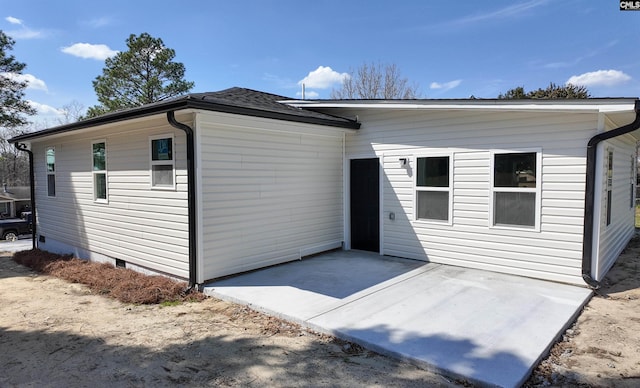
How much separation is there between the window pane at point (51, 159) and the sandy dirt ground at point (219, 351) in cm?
485

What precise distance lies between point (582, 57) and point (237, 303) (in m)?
19.3

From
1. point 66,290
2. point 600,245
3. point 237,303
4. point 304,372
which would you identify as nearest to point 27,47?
point 66,290

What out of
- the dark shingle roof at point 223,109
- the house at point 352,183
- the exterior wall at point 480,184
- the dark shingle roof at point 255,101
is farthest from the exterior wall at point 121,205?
the exterior wall at point 480,184

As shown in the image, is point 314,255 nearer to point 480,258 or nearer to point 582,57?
point 480,258

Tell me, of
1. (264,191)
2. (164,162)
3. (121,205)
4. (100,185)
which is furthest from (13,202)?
(264,191)

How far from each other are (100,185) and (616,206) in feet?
33.9

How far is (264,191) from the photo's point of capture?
20.6ft

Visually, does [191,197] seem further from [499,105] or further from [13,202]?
[13,202]

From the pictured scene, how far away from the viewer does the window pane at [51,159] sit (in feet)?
29.0

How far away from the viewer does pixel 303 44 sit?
60.1 ft

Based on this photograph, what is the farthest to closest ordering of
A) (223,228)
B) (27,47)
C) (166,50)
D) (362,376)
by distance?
1. (166,50)
2. (27,47)
3. (223,228)
4. (362,376)

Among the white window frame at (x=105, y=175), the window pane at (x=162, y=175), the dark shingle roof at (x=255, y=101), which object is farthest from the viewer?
the white window frame at (x=105, y=175)

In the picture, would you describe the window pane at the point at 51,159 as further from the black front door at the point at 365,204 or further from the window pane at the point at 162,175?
the black front door at the point at 365,204

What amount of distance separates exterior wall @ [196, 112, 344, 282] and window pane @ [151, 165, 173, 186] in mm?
853
